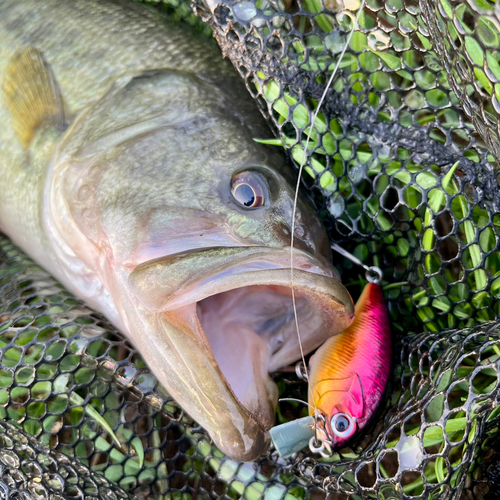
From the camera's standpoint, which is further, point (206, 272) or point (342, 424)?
point (342, 424)

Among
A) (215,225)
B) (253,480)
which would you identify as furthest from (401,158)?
(253,480)

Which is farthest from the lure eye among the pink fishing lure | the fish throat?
the pink fishing lure

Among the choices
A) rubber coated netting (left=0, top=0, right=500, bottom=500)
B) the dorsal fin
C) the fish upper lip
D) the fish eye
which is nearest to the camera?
the fish upper lip

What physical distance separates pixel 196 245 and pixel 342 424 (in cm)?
85

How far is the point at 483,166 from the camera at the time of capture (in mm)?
1966

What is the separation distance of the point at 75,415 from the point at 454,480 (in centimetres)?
157

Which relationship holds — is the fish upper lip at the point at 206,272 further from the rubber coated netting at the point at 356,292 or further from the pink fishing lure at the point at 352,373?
the rubber coated netting at the point at 356,292

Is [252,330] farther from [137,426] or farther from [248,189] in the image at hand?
[137,426]

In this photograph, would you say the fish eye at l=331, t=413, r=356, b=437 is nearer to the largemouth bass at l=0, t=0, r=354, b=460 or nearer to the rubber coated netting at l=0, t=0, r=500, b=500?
the rubber coated netting at l=0, t=0, r=500, b=500

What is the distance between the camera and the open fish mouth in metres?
1.66

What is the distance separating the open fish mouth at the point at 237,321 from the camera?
5.45ft

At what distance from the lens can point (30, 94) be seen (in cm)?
Answer: 227

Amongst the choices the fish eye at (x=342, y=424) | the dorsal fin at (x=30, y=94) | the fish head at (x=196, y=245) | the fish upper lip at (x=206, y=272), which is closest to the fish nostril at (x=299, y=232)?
the fish head at (x=196, y=245)

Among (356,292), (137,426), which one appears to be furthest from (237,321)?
(137,426)
